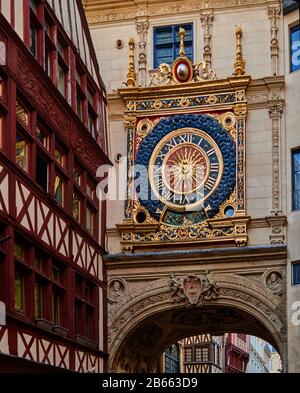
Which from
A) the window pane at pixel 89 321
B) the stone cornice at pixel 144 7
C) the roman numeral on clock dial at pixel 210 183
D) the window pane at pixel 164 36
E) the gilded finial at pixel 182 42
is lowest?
the window pane at pixel 89 321

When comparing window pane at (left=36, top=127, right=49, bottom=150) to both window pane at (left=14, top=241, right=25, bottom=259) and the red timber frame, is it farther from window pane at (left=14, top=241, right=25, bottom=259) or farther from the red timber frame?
window pane at (left=14, top=241, right=25, bottom=259)

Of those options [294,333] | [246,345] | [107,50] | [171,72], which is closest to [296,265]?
[294,333]

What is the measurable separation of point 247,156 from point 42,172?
551cm

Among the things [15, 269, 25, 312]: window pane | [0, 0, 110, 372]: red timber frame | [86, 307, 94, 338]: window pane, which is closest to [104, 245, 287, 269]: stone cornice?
[0, 0, 110, 372]: red timber frame

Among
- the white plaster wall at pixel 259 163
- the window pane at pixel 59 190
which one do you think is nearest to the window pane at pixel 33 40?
the window pane at pixel 59 190

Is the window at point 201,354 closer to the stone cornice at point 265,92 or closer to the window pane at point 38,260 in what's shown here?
the stone cornice at point 265,92

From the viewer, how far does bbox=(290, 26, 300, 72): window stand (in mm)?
21578

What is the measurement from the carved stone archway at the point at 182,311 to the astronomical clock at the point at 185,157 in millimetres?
954

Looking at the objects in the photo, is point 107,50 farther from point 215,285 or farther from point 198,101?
point 215,285

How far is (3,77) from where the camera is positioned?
15953 millimetres

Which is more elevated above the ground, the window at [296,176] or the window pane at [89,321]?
the window at [296,176]

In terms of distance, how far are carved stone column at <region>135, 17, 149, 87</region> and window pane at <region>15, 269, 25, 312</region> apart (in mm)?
7471

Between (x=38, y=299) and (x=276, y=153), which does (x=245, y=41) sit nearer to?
(x=276, y=153)

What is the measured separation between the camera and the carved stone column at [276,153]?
21.2 metres
